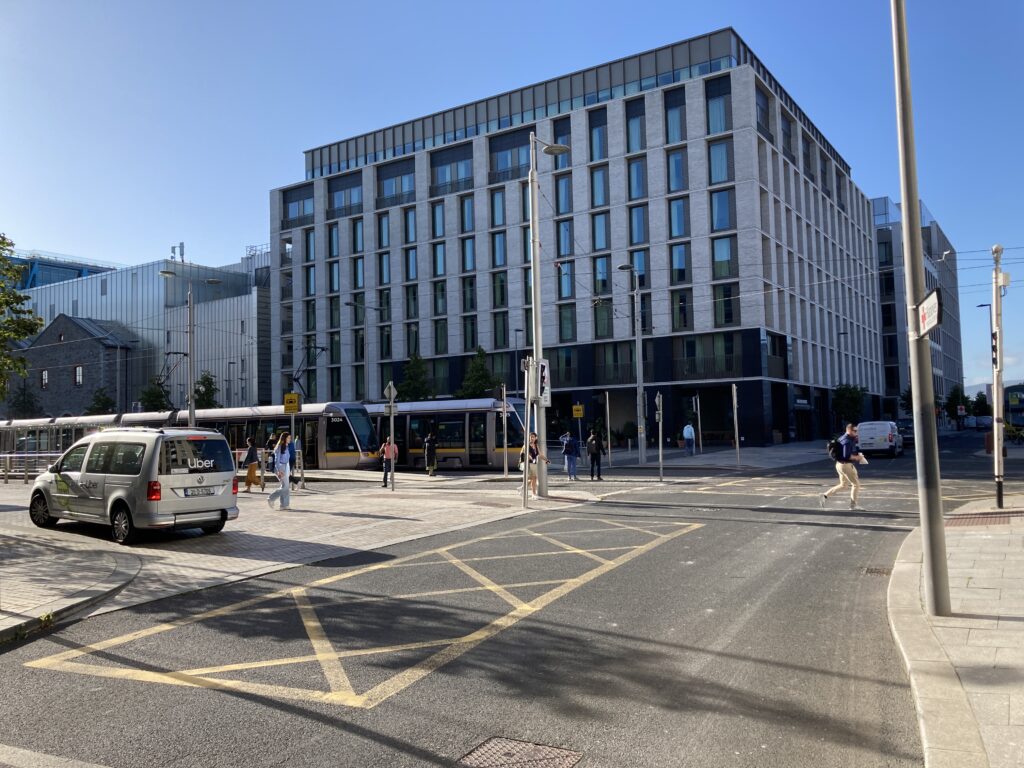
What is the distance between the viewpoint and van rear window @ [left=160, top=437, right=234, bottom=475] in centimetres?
1159

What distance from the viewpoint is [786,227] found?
52.2 metres

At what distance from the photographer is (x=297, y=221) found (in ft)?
215

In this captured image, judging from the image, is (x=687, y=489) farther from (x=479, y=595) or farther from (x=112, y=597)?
(x=112, y=597)

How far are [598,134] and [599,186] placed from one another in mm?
3391

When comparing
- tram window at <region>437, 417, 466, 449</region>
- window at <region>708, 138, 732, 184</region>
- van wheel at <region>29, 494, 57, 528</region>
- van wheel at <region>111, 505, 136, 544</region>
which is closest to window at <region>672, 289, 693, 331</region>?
window at <region>708, 138, 732, 184</region>

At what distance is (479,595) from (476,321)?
161 ft

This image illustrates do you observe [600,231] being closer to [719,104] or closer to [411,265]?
[719,104]

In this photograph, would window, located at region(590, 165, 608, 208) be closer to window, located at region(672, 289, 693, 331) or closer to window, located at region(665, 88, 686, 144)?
window, located at region(665, 88, 686, 144)

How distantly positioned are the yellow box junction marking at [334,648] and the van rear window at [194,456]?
4001mm

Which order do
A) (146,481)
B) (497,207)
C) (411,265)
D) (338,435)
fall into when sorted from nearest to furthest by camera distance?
(146,481) < (338,435) < (497,207) < (411,265)

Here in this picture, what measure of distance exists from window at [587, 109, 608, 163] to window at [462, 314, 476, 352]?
14.0 meters

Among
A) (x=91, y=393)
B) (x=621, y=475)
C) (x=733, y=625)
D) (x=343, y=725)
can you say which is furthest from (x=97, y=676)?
(x=91, y=393)

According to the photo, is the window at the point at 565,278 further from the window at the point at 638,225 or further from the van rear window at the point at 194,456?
the van rear window at the point at 194,456

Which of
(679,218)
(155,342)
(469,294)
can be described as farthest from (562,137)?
(155,342)
